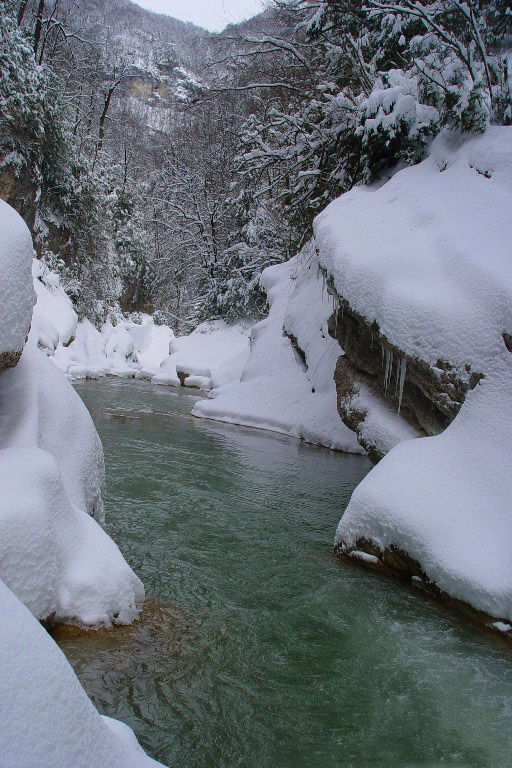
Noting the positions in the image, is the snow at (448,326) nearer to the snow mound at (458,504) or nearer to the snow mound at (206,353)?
the snow mound at (458,504)

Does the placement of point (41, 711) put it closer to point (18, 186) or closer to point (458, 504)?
point (458, 504)

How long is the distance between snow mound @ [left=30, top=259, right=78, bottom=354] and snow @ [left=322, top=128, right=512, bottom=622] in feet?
36.1

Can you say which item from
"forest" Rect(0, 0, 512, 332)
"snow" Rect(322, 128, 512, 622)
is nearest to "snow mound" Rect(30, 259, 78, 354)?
"forest" Rect(0, 0, 512, 332)

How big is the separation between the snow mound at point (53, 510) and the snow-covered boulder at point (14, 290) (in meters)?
0.50

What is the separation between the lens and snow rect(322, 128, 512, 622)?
4332 millimetres

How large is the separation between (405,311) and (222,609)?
340cm

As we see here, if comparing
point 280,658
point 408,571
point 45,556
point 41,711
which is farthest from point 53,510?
point 408,571

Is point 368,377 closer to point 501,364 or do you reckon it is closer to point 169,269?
point 501,364

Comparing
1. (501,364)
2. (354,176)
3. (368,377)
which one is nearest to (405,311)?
(501,364)

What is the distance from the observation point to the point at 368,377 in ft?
24.7

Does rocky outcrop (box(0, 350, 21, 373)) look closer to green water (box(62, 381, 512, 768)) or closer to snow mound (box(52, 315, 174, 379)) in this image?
green water (box(62, 381, 512, 768))

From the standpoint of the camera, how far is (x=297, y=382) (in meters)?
12.0

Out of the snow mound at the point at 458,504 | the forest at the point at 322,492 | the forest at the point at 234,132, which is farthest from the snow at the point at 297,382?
the snow mound at the point at 458,504

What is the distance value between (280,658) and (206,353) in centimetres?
1881
